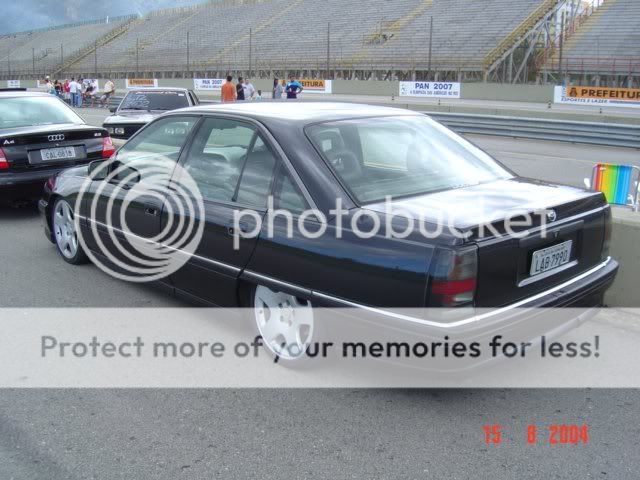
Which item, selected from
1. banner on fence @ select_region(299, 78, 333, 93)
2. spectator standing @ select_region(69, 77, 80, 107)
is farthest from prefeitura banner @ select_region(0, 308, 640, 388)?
banner on fence @ select_region(299, 78, 333, 93)

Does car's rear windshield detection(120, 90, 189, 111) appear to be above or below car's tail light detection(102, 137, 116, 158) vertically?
above

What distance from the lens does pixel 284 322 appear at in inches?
158

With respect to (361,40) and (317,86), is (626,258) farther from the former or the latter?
(361,40)

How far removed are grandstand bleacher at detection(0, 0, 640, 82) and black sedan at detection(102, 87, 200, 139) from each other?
23.6 m

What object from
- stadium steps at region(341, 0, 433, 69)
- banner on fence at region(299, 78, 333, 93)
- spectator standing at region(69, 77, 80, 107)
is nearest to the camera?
spectator standing at region(69, 77, 80, 107)

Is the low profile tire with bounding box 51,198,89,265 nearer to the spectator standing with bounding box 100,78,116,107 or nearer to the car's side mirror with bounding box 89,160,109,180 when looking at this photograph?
the car's side mirror with bounding box 89,160,109,180

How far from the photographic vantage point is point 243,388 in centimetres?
386

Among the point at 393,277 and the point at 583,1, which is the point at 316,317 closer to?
the point at 393,277

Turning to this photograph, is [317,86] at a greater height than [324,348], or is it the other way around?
[317,86]

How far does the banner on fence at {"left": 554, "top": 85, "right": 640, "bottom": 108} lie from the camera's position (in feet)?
87.9

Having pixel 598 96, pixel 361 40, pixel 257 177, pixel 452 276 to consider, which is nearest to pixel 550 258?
pixel 452 276

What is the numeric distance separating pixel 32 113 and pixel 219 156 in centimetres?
543

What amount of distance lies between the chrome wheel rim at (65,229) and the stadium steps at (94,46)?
208ft

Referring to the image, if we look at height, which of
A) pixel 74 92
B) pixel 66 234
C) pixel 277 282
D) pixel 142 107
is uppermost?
pixel 74 92
